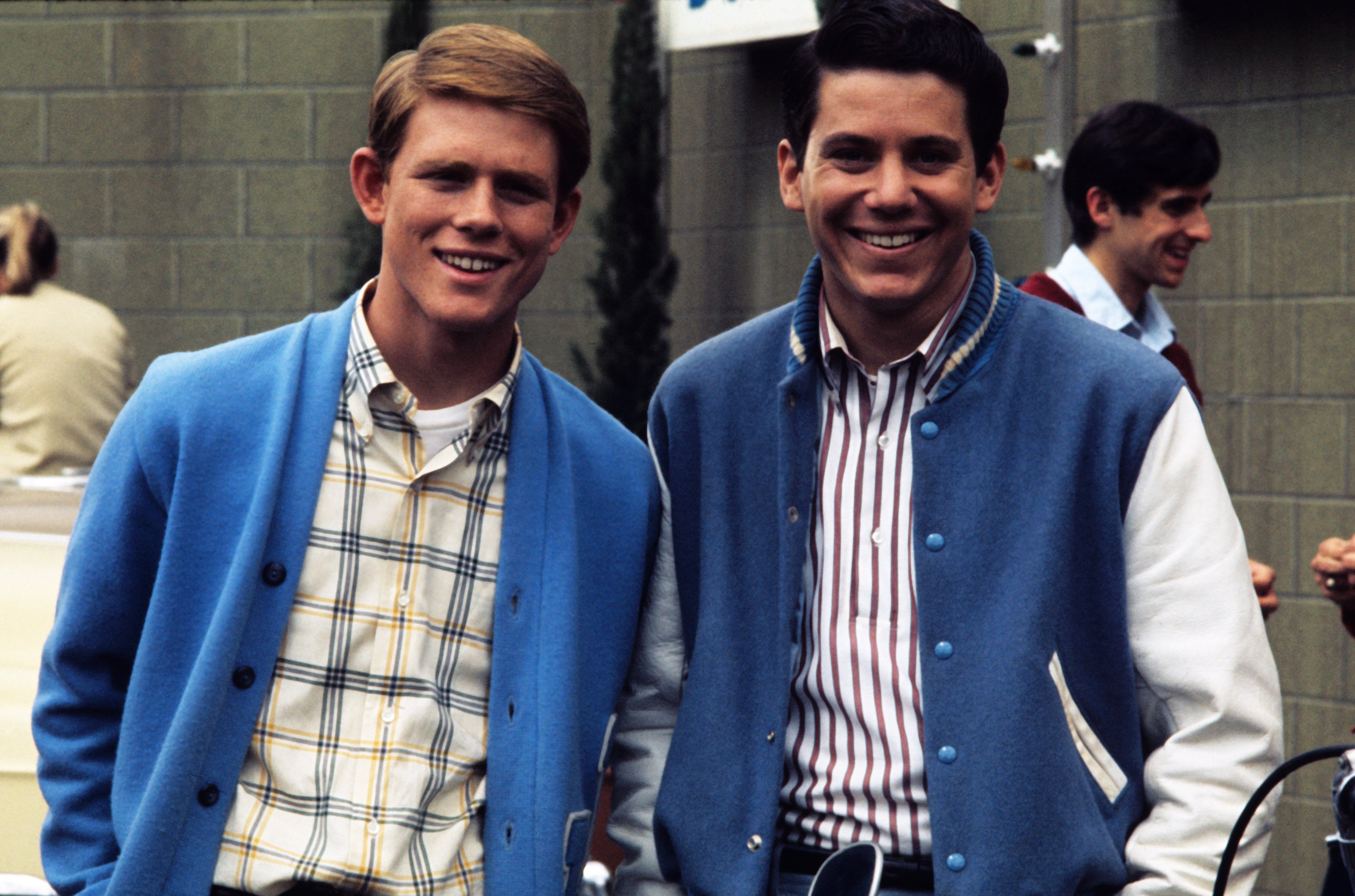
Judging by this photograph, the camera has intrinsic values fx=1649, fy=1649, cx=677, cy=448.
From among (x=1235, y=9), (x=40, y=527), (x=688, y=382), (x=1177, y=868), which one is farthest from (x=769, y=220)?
(x=1177, y=868)

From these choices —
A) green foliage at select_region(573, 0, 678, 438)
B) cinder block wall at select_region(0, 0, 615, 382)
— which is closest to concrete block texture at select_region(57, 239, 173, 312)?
cinder block wall at select_region(0, 0, 615, 382)

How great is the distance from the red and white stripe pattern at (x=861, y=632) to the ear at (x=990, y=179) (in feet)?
0.52

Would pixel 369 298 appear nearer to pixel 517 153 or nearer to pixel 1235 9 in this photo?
pixel 517 153

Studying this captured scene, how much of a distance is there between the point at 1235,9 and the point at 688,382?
334cm

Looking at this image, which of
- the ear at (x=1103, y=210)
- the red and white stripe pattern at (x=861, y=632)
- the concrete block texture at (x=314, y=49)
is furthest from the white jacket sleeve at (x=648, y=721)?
the concrete block texture at (x=314, y=49)

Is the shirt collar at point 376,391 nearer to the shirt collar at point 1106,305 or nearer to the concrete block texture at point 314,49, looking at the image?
the shirt collar at point 1106,305

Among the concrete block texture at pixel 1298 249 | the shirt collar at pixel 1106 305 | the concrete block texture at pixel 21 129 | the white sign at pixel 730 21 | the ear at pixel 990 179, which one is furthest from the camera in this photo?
the concrete block texture at pixel 21 129

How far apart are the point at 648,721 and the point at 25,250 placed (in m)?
4.51

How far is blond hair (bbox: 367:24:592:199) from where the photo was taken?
2410mm

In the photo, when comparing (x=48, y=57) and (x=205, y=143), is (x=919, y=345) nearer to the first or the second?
(x=205, y=143)

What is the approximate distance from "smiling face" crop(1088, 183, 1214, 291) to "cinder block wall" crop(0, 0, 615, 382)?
4.11 meters

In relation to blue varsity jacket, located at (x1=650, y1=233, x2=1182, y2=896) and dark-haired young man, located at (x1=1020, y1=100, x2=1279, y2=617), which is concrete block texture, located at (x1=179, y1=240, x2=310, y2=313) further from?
blue varsity jacket, located at (x1=650, y1=233, x2=1182, y2=896)

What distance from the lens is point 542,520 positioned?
8.10 ft

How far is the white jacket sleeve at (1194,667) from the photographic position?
2215mm
